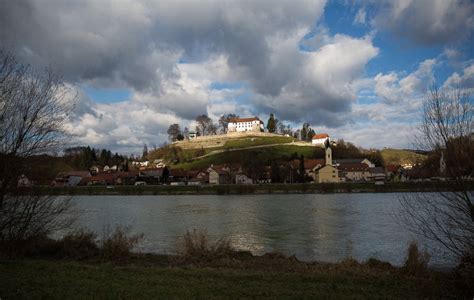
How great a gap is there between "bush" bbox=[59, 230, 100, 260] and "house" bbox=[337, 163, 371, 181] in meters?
119

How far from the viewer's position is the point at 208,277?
11.7 metres

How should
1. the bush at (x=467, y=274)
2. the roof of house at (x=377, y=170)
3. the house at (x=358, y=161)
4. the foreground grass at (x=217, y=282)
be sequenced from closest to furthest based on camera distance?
the foreground grass at (x=217, y=282) < the bush at (x=467, y=274) < the roof of house at (x=377, y=170) < the house at (x=358, y=161)

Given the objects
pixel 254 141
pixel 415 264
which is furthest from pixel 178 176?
pixel 415 264

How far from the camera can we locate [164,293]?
9.39m

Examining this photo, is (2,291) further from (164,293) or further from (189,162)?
(189,162)

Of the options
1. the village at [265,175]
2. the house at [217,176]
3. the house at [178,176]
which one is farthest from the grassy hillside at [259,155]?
the house at [217,176]

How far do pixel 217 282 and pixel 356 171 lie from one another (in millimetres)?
128557

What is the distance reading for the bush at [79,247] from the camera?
16.8 metres

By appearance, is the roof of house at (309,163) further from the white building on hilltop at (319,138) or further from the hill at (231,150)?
the white building on hilltop at (319,138)

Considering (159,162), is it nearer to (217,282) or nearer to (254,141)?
(254,141)

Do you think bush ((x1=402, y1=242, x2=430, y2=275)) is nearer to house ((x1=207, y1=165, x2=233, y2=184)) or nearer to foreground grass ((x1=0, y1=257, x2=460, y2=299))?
foreground grass ((x1=0, y1=257, x2=460, y2=299))

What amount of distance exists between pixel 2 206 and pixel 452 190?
48.0ft

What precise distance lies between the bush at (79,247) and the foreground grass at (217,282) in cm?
303

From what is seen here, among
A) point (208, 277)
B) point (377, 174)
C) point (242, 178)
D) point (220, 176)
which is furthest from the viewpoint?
point (377, 174)
